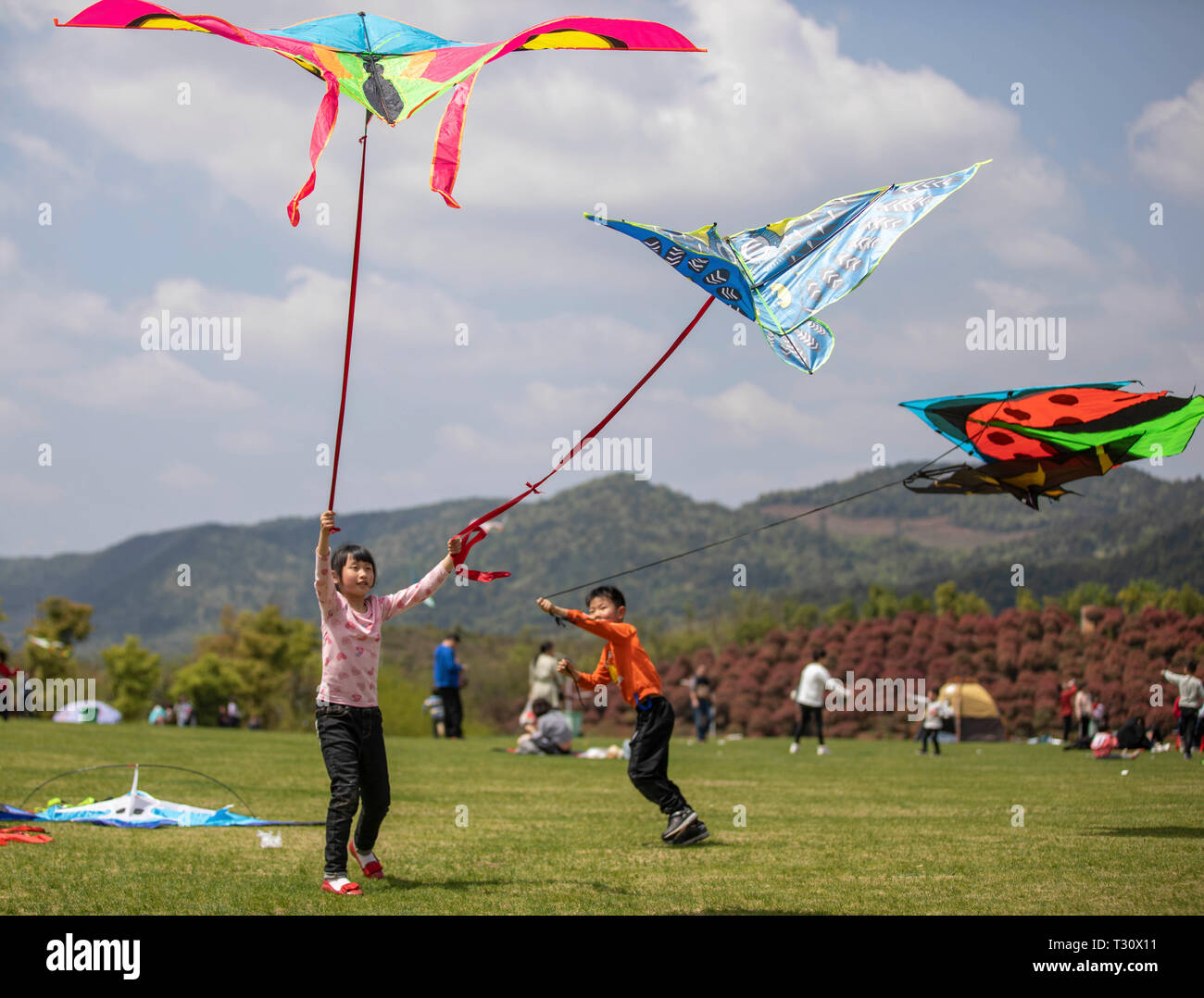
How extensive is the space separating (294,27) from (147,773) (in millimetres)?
9465

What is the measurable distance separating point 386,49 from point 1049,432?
6007 mm

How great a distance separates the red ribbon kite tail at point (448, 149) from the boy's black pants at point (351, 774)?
3.11m

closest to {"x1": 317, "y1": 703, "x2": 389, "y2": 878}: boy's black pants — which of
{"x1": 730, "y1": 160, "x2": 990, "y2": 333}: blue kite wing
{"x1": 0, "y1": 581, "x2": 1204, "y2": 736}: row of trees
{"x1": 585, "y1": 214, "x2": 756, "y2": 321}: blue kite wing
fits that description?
{"x1": 585, "y1": 214, "x2": 756, "y2": 321}: blue kite wing

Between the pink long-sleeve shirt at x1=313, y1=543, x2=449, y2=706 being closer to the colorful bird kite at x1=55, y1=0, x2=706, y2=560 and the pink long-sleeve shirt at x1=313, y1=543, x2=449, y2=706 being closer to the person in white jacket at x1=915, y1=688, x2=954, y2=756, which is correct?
the colorful bird kite at x1=55, y1=0, x2=706, y2=560

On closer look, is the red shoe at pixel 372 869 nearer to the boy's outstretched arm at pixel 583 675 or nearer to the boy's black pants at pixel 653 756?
the boy's outstretched arm at pixel 583 675

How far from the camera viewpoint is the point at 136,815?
936 centimetres

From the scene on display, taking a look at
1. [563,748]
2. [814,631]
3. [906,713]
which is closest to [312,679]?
[814,631]

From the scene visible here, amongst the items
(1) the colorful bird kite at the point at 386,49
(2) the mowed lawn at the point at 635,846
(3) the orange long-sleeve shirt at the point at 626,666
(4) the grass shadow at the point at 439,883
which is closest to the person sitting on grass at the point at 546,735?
(2) the mowed lawn at the point at 635,846

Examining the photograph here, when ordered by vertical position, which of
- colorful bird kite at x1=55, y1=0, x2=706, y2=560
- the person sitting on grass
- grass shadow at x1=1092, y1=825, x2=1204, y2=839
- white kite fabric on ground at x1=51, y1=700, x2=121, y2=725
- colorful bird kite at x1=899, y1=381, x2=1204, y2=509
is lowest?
white kite fabric on ground at x1=51, y1=700, x2=121, y2=725

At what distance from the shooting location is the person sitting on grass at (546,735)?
766 inches

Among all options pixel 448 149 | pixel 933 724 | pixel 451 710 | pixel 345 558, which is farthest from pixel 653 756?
pixel 451 710

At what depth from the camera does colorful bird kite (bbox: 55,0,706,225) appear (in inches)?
249

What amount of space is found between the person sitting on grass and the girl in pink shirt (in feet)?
40.0
